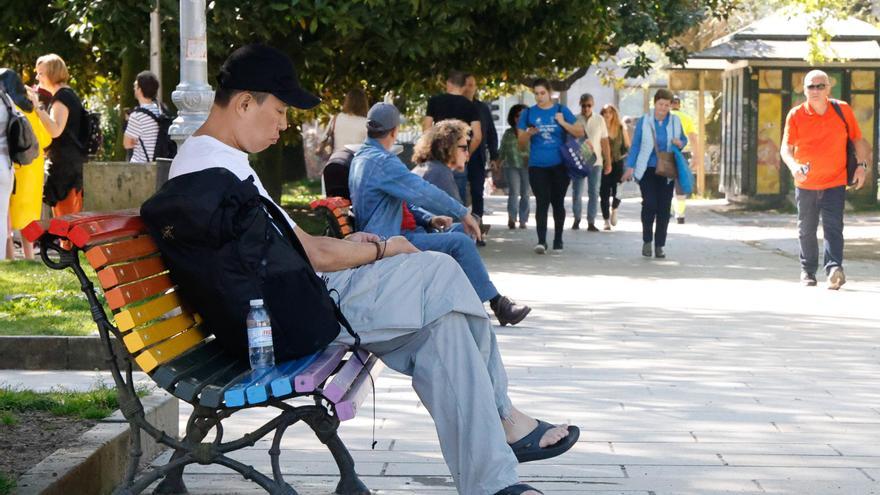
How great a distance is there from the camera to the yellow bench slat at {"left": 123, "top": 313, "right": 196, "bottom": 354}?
441 cm

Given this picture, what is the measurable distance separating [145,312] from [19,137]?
734 centimetres

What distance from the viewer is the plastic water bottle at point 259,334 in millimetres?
4551

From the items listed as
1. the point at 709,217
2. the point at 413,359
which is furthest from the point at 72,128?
the point at 709,217

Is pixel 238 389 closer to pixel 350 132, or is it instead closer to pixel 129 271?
pixel 129 271

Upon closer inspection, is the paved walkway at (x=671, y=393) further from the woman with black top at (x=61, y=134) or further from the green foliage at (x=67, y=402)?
the woman with black top at (x=61, y=134)

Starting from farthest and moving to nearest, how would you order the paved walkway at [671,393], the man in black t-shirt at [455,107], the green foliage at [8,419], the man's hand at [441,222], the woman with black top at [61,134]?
the man in black t-shirt at [455,107], the woman with black top at [61,134], the man's hand at [441,222], the green foliage at [8,419], the paved walkway at [671,393]

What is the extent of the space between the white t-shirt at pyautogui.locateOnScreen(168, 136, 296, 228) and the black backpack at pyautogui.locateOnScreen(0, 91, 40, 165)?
6800 millimetres

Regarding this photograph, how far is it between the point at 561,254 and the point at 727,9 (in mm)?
12725

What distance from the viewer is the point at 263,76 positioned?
197 inches

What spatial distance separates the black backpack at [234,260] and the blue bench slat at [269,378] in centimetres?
5

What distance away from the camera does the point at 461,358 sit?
490 cm

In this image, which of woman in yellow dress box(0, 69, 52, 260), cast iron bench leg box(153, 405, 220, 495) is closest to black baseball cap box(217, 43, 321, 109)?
cast iron bench leg box(153, 405, 220, 495)

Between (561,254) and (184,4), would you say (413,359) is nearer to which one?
(184,4)

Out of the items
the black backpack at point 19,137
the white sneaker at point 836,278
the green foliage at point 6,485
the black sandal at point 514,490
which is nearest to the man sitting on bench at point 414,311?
the black sandal at point 514,490
